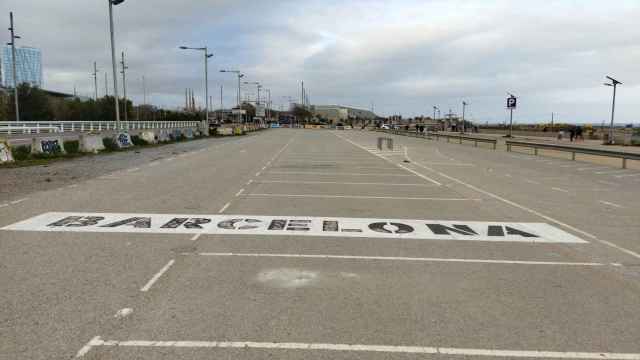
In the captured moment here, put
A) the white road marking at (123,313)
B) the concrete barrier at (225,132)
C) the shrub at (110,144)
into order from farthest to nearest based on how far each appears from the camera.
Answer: the concrete barrier at (225,132) → the shrub at (110,144) → the white road marking at (123,313)

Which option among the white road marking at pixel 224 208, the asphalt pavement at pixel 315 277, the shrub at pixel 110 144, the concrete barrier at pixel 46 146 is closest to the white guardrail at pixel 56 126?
the shrub at pixel 110 144

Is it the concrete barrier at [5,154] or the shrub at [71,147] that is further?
the shrub at [71,147]

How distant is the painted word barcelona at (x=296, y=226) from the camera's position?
912 cm

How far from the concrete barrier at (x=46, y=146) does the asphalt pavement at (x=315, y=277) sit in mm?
14049

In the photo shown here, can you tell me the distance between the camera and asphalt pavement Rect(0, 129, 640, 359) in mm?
4621

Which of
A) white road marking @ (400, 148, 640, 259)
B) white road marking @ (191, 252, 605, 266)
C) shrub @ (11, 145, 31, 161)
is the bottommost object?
white road marking @ (400, 148, 640, 259)

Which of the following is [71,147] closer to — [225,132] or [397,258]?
[397,258]

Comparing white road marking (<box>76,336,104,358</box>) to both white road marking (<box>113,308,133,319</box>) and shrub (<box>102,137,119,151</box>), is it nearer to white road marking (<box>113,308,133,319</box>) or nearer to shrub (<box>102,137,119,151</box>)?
white road marking (<box>113,308,133,319</box>)

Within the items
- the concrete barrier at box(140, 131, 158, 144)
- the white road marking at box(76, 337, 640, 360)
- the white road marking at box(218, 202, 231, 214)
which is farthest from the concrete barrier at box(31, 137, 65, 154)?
the white road marking at box(76, 337, 640, 360)

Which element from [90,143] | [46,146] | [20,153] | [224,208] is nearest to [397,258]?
[224,208]

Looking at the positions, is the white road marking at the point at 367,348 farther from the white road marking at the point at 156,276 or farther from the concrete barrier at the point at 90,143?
the concrete barrier at the point at 90,143

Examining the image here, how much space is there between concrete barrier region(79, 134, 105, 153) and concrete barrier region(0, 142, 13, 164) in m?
6.73

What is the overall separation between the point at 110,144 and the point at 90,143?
304cm

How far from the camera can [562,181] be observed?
61.9ft
